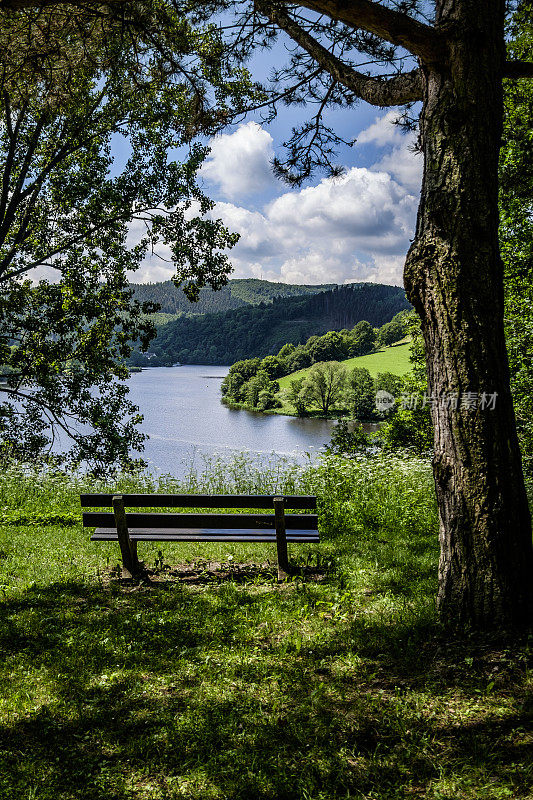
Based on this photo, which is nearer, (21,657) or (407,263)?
(21,657)

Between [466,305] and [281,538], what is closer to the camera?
[466,305]

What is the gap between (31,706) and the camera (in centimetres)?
288

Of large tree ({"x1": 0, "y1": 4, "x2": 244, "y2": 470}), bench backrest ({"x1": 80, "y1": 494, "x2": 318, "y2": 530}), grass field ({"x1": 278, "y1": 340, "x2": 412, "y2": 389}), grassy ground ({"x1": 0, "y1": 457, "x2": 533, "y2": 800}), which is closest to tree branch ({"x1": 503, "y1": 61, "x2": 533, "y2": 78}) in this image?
bench backrest ({"x1": 80, "y1": 494, "x2": 318, "y2": 530})

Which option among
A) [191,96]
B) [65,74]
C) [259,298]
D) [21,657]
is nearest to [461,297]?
[21,657]

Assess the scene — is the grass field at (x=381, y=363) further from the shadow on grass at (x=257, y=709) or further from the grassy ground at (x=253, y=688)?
the shadow on grass at (x=257, y=709)

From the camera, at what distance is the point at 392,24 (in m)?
3.52

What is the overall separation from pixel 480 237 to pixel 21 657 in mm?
4155

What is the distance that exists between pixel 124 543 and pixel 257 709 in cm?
267

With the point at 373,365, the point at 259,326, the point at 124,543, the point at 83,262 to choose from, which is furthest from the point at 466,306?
the point at 259,326

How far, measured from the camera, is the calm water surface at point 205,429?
Answer: 29.1 m

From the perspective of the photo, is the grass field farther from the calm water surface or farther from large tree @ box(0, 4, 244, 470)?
large tree @ box(0, 4, 244, 470)

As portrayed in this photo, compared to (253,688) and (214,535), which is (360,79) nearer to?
(214,535)

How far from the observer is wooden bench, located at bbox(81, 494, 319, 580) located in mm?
4938

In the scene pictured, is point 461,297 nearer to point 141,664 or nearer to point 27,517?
point 141,664
